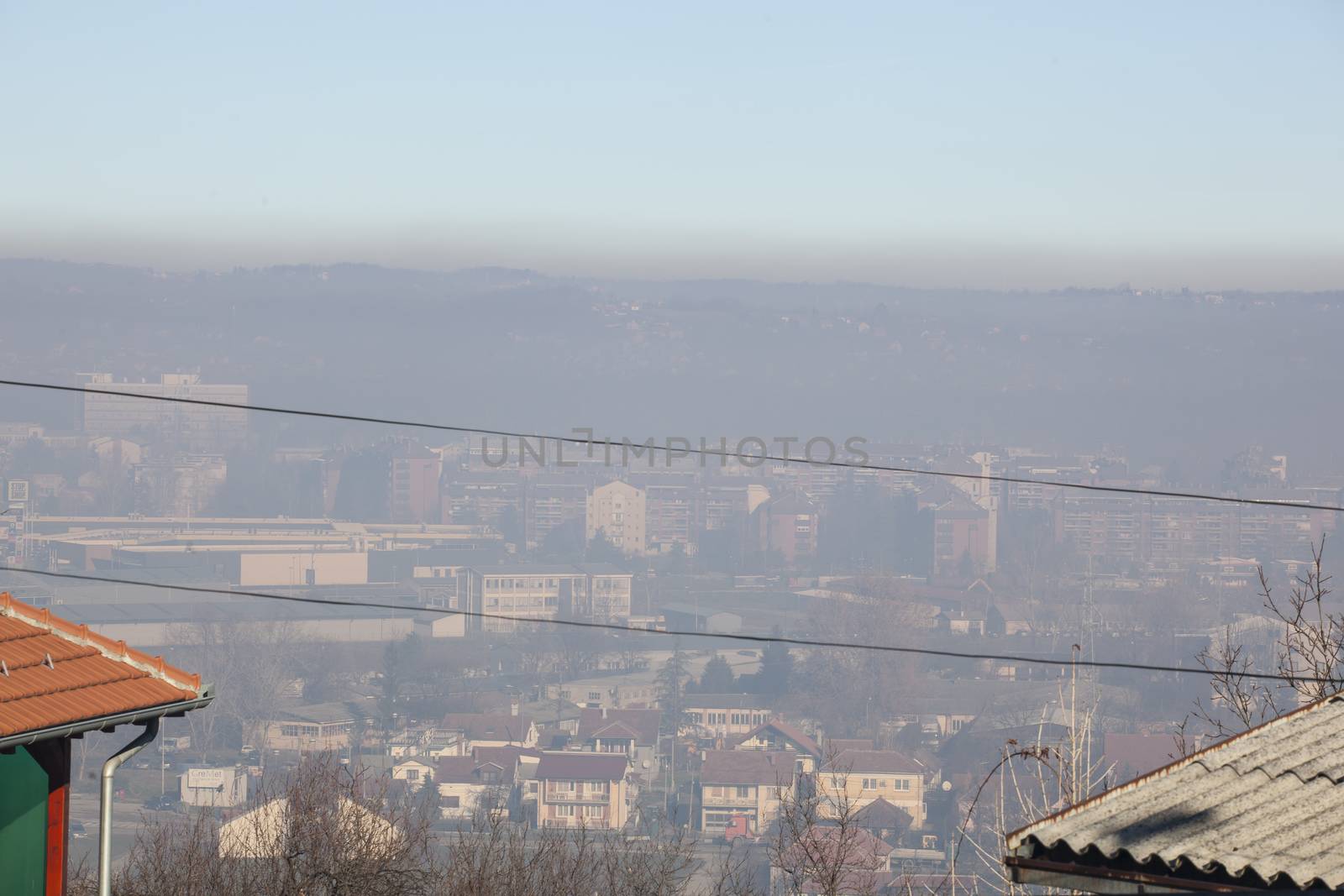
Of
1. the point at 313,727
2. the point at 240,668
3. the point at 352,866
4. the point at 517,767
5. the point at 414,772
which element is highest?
the point at 352,866

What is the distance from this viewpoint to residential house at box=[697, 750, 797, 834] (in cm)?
10875

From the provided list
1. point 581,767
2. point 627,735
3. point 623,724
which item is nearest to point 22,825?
point 581,767

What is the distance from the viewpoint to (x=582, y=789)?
114m

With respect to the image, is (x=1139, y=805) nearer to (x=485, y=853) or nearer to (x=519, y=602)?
(x=485, y=853)

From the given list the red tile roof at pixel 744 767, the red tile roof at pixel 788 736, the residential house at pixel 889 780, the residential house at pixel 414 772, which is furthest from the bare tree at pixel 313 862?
the red tile roof at pixel 788 736

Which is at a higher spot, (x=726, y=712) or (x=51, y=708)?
(x=51, y=708)

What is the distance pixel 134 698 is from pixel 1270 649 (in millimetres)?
143230

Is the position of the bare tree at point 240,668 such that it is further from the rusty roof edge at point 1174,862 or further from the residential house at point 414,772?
the rusty roof edge at point 1174,862

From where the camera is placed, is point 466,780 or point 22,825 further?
point 466,780

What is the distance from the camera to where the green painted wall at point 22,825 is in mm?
6617

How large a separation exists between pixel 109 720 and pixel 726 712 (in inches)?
5724

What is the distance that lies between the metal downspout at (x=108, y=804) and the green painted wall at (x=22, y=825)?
0.86 ft

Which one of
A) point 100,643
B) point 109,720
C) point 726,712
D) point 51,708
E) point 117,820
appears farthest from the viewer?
point 726,712

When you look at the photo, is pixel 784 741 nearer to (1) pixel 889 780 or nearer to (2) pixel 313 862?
(1) pixel 889 780
